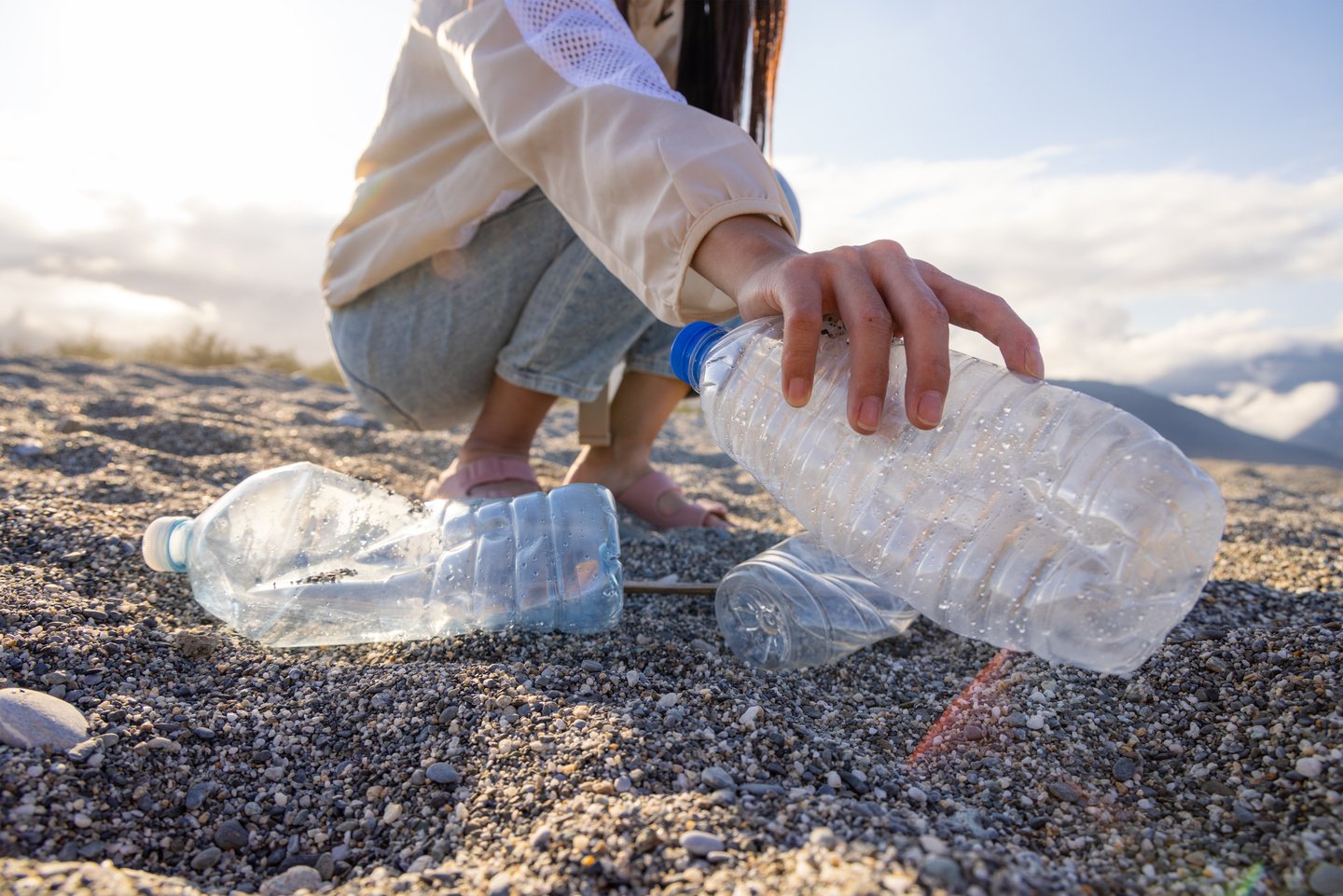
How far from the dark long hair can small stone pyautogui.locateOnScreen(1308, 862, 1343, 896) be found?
1.92m

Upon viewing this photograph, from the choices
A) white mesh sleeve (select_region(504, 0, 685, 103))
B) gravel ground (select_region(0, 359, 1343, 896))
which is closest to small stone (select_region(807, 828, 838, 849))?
gravel ground (select_region(0, 359, 1343, 896))

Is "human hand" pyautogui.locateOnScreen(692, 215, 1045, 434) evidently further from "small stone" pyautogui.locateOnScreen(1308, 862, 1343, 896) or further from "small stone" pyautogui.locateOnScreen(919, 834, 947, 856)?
"small stone" pyautogui.locateOnScreen(1308, 862, 1343, 896)

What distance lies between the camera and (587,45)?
1.45 meters

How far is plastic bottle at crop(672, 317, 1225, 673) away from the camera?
1.11m

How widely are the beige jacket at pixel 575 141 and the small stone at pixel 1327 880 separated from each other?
996 mm

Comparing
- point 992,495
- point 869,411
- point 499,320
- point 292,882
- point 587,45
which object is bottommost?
point 292,882

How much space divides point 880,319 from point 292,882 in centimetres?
92

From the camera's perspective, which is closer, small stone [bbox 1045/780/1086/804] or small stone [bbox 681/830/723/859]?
small stone [bbox 681/830/723/859]

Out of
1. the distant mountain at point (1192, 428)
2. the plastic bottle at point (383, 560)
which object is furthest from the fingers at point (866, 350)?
the distant mountain at point (1192, 428)

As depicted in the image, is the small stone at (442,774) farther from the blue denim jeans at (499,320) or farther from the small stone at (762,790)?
the blue denim jeans at (499,320)

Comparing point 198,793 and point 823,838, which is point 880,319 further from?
point 198,793

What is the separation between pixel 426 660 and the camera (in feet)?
4.58

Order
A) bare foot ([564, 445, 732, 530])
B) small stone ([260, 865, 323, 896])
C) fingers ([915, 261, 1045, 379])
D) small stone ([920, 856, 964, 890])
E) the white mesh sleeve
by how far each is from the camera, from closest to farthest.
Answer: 1. small stone ([920, 856, 964, 890])
2. small stone ([260, 865, 323, 896])
3. fingers ([915, 261, 1045, 379])
4. the white mesh sleeve
5. bare foot ([564, 445, 732, 530])

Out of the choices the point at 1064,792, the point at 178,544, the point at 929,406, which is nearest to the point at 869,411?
the point at 929,406
